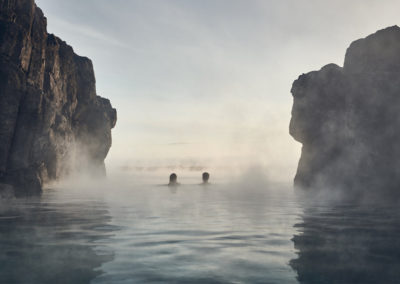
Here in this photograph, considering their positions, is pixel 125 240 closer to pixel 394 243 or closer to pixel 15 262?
pixel 15 262

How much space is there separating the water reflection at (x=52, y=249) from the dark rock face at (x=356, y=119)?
49.7m

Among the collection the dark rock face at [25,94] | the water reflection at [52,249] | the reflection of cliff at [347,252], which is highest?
the dark rock face at [25,94]

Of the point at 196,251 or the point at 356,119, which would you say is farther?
the point at 356,119

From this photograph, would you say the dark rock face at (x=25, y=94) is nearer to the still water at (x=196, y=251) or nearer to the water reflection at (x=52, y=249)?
the water reflection at (x=52, y=249)

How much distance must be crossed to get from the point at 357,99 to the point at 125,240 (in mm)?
58235

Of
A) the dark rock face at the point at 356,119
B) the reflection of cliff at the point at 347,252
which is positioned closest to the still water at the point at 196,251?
the reflection of cliff at the point at 347,252

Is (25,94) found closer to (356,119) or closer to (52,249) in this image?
(52,249)

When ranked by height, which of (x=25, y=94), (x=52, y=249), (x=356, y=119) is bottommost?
(x=52, y=249)

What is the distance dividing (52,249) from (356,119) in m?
58.9

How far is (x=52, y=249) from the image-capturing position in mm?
13070

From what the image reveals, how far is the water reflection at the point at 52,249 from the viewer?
31.9ft

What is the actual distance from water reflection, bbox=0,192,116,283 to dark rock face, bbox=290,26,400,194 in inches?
1959

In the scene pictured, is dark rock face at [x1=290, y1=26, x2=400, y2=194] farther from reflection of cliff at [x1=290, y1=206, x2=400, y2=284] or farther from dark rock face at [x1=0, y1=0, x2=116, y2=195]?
dark rock face at [x1=0, y1=0, x2=116, y2=195]

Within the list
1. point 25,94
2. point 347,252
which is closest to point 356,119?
point 347,252
